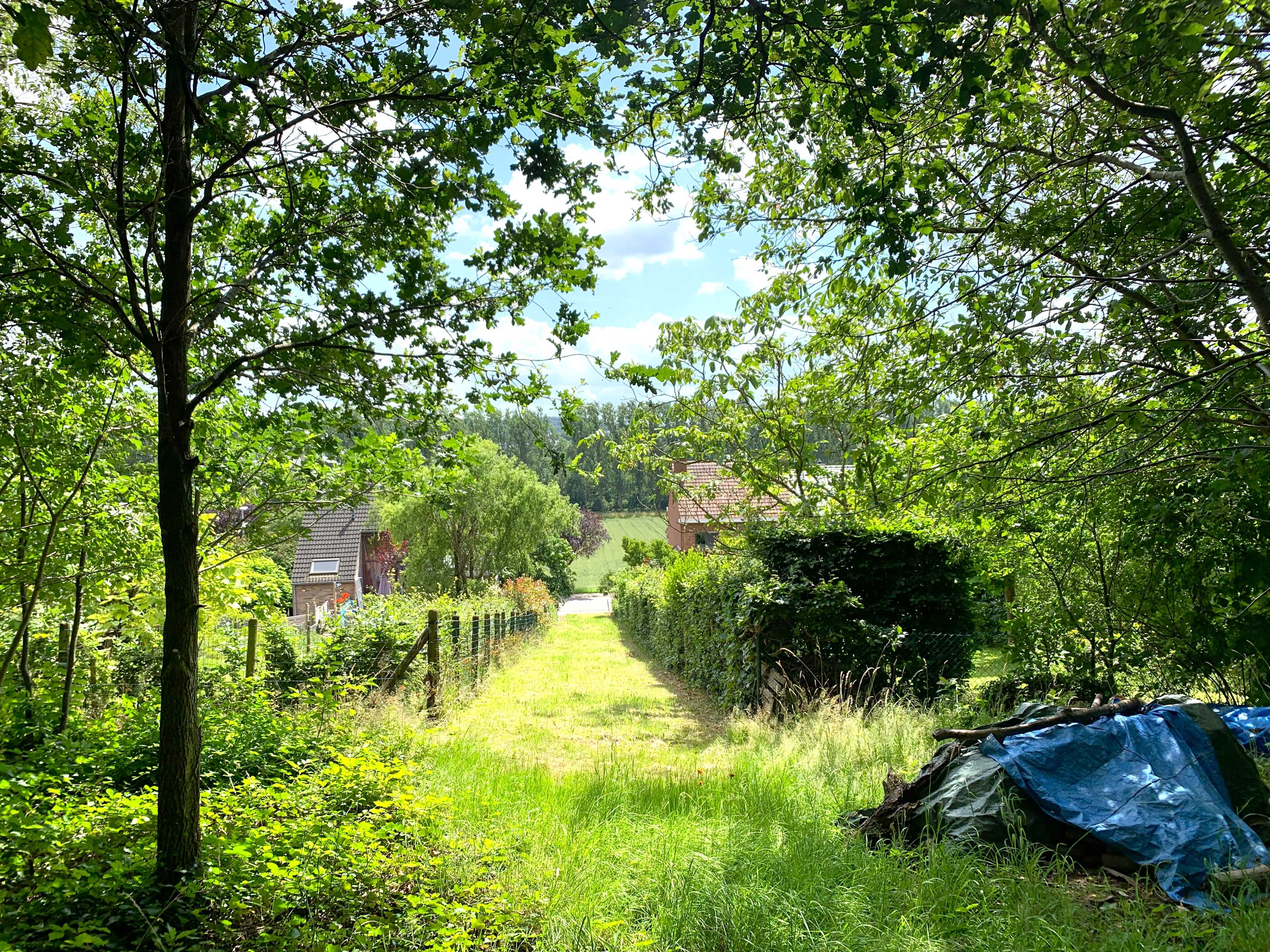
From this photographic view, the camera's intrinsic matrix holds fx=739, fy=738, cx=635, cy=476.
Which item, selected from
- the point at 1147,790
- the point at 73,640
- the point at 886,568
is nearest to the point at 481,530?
the point at 886,568

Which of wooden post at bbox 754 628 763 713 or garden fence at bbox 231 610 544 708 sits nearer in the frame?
wooden post at bbox 754 628 763 713

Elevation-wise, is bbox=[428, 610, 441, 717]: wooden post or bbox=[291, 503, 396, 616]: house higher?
bbox=[291, 503, 396, 616]: house

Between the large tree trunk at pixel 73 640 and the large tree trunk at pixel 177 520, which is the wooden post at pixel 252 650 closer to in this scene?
the large tree trunk at pixel 73 640

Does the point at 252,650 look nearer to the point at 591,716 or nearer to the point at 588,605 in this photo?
the point at 591,716

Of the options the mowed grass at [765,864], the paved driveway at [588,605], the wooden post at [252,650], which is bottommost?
the paved driveway at [588,605]

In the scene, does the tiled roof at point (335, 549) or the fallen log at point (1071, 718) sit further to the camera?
the tiled roof at point (335, 549)

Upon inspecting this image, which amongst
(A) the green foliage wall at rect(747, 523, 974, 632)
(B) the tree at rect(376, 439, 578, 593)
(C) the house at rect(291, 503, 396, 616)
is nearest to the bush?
(A) the green foliage wall at rect(747, 523, 974, 632)

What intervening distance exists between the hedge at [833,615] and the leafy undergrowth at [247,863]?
5692 millimetres

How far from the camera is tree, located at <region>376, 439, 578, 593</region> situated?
31.6 metres

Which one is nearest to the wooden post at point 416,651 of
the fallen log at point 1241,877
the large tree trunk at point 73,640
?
the large tree trunk at point 73,640

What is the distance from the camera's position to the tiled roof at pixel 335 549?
39.3 m

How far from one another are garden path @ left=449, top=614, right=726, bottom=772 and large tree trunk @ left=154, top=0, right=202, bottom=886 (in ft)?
13.3

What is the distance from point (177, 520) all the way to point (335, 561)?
39.3 m

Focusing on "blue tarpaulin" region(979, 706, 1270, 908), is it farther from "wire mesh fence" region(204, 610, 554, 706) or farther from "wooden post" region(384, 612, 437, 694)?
"wooden post" region(384, 612, 437, 694)
